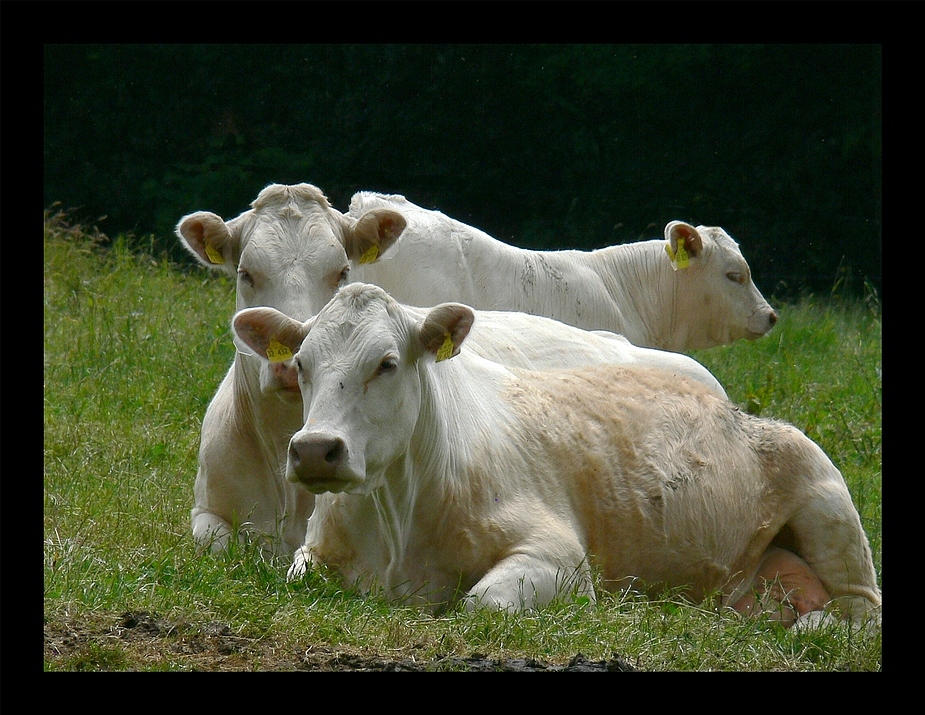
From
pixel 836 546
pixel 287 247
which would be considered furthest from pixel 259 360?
pixel 836 546

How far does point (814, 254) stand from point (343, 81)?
22.5 feet

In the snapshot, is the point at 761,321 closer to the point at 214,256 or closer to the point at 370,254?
the point at 370,254

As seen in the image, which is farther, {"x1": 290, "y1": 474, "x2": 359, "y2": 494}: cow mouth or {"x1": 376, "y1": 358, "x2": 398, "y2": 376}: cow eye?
{"x1": 376, "y1": 358, "x2": 398, "y2": 376}: cow eye

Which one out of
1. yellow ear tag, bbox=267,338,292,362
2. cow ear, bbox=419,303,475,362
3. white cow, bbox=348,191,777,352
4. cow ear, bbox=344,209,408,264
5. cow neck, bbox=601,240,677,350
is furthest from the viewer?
cow neck, bbox=601,240,677,350

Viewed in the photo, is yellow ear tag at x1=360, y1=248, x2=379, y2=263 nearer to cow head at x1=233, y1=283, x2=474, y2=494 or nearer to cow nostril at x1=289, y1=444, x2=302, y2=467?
cow head at x1=233, y1=283, x2=474, y2=494

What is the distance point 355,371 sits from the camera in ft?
15.5

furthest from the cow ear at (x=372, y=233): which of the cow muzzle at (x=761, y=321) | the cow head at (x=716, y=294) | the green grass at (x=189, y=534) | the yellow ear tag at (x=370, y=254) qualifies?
the cow muzzle at (x=761, y=321)

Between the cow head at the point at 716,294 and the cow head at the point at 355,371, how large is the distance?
18.4ft

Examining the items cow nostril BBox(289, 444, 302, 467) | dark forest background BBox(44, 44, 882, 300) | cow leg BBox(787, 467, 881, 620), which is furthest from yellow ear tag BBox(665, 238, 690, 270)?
dark forest background BBox(44, 44, 882, 300)

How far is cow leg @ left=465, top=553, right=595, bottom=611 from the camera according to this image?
4883 mm

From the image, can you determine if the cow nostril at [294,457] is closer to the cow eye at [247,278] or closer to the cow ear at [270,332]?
the cow ear at [270,332]

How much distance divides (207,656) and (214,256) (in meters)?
2.39

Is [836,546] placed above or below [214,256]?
below

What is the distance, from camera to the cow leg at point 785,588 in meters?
5.90
